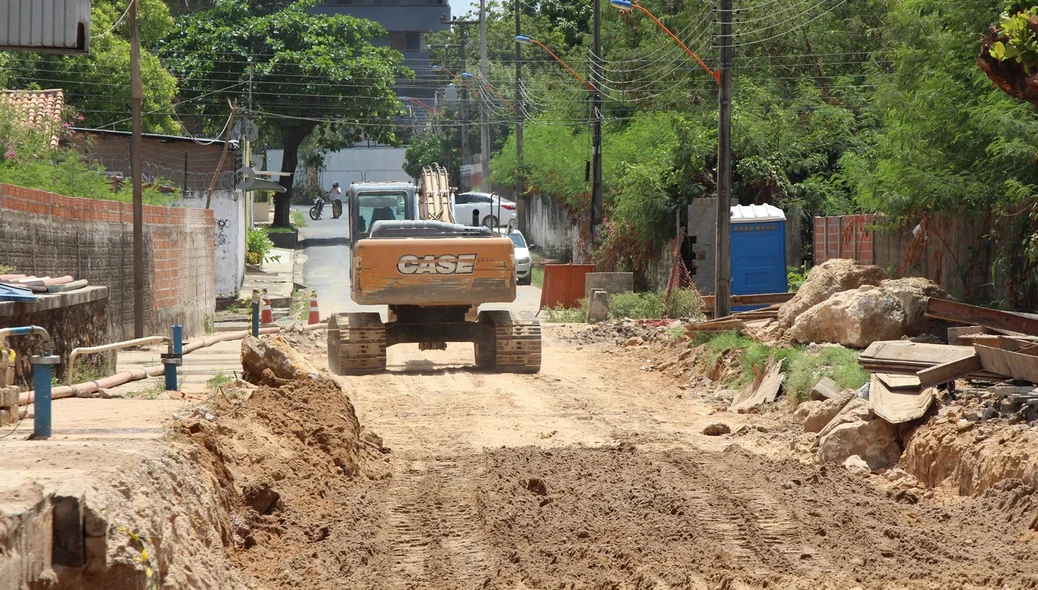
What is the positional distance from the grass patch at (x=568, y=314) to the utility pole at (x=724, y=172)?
7.25 metres

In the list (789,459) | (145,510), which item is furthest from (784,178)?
(145,510)

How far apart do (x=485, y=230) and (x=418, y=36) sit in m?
77.4

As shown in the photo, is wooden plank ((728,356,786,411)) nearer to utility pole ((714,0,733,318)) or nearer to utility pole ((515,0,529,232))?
utility pole ((714,0,733,318))

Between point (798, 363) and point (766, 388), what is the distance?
53cm

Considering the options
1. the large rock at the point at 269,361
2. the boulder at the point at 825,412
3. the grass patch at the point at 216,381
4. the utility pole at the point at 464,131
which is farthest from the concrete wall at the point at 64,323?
the utility pole at the point at 464,131

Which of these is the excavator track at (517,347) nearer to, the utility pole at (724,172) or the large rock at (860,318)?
the utility pole at (724,172)

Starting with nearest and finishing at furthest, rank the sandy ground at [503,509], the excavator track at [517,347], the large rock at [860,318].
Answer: the sandy ground at [503,509], the large rock at [860,318], the excavator track at [517,347]

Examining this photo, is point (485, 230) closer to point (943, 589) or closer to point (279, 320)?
point (279, 320)

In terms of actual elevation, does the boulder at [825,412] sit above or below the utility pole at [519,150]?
below

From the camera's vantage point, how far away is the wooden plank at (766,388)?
13445mm

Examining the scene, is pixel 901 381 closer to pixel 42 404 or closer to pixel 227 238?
pixel 42 404

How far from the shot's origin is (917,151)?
1642 cm

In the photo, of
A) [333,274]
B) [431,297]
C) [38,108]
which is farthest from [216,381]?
[333,274]

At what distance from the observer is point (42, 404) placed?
7.49 m
